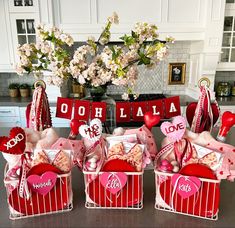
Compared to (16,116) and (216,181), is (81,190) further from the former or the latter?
(16,116)

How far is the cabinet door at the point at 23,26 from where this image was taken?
9.19ft

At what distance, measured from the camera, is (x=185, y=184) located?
0.73 m

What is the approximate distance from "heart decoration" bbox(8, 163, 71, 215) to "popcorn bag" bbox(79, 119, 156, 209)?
7cm

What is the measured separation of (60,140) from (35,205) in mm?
212

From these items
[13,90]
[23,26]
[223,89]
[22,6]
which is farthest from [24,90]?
[223,89]

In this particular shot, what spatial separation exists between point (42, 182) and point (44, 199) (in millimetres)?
68

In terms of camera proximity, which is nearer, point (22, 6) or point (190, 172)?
point (190, 172)

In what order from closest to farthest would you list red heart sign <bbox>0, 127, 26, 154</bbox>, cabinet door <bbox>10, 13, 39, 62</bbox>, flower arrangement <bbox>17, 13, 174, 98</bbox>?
1. red heart sign <bbox>0, 127, 26, 154</bbox>
2. flower arrangement <bbox>17, 13, 174, 98</bbox>
3. cabinet door <bbox>10, 13, 39, 62</bbox>

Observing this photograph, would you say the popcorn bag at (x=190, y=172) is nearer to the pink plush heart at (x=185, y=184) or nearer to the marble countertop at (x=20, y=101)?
the pink plush heart at (x=185, y=184)

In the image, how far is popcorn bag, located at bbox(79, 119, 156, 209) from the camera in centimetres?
75

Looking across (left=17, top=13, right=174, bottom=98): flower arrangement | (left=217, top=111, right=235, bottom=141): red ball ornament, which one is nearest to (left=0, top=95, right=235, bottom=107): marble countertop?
(left=17, top=13, right=174, bottom=98): flower arrangement

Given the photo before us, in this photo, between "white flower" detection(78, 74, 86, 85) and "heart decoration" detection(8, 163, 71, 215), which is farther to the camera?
"white flower" detection(78, 74, 86, 85)

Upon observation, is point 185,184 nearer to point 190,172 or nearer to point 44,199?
point 190,172

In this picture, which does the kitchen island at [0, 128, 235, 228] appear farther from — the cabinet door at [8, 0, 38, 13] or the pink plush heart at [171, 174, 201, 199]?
the cabinet door at [8, 0, 38, 13]
